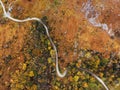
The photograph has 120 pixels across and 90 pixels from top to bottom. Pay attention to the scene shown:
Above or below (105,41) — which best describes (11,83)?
below

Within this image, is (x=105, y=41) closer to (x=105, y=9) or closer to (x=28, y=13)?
(x=105, y=9)

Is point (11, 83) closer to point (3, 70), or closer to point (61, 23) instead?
point (3, 70)

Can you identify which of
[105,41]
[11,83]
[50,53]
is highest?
[105,41]

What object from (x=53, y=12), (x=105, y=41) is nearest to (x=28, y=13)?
(x=53, y=12)

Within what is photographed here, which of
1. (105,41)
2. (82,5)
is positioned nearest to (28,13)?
(82,5)

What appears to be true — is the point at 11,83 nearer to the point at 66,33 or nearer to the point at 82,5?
the point at 66,33

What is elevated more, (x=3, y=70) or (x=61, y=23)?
(x=61, y=23)

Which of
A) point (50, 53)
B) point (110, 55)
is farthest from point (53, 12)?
point (110, 55)
